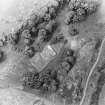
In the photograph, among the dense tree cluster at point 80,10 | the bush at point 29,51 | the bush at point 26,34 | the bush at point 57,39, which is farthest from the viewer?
the dense tree cluster at point 80,10

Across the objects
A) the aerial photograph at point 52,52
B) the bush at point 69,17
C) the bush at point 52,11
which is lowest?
the aerial photograph at point 52,52

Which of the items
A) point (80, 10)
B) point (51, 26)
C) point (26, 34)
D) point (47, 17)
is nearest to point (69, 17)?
point (80, 10)

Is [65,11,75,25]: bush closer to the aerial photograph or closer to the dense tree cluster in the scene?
the dense tree cluster

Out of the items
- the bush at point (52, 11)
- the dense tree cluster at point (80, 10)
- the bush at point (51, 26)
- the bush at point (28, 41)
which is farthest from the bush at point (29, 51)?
the dense tree cluster at point (80, 10)

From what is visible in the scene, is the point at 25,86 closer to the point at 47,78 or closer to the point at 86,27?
the point at 47,78

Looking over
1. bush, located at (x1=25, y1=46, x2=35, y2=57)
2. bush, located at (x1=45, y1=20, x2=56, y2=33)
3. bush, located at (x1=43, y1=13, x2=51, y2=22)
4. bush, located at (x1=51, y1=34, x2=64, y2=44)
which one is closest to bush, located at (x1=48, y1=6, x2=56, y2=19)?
bush, located at (x1=43, y1=13, x2=51, y2=22)

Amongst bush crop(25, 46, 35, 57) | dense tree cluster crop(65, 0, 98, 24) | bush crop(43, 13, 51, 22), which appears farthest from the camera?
bush crop(43, 13, 51, 22)

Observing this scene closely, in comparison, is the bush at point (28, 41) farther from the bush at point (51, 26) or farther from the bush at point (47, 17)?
the bush at point (47, 17)

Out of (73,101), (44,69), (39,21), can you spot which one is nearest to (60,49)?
(44,69)
